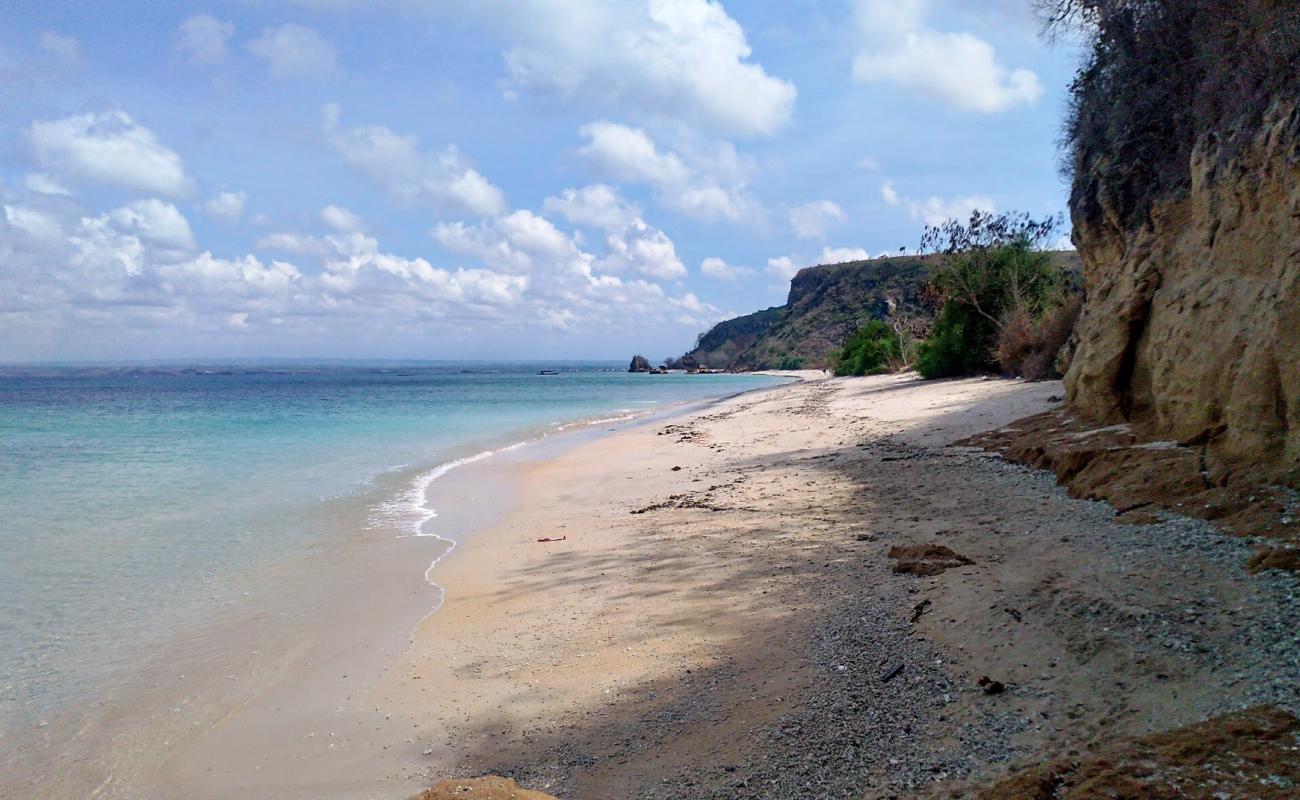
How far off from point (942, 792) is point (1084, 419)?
759 cm

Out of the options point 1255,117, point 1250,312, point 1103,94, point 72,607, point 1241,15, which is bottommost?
point 72,607

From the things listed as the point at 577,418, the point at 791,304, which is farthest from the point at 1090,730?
the point at 791,304

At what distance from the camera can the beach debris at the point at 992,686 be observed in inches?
141

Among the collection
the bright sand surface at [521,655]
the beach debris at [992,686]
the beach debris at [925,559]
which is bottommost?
the bright sand surface at [521,655]

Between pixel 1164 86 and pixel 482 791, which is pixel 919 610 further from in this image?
pixel 1164 86

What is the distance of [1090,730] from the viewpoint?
123 inches

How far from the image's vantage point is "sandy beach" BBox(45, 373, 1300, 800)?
3.34 meters

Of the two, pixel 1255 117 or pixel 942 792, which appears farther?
pixel 1255 117

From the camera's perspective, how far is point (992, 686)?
361cm

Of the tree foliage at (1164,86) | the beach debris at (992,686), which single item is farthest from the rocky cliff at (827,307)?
the beach debris at (992,686)

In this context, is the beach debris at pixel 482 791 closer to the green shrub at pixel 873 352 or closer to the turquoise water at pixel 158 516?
the turquoise water at pixel 158 516

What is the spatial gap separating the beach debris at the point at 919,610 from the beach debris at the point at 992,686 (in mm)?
893

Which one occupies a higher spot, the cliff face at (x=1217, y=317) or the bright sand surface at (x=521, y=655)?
the cliff face at (x=1217, y=317)

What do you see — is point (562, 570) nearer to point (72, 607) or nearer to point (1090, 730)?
point (72, 607)
